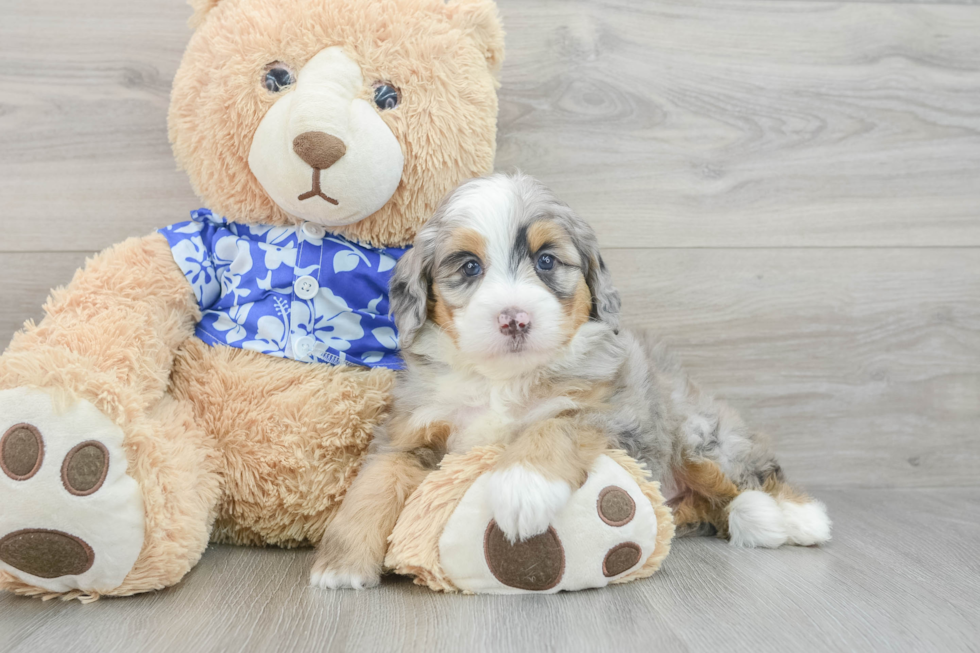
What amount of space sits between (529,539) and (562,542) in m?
0.06

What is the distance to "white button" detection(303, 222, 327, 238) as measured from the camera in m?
1.82

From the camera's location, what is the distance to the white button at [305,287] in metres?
1.79

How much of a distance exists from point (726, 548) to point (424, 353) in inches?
34.4

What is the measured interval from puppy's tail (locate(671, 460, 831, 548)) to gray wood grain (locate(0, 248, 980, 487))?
0.55 metres

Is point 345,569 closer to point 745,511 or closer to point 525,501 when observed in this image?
point 525,501

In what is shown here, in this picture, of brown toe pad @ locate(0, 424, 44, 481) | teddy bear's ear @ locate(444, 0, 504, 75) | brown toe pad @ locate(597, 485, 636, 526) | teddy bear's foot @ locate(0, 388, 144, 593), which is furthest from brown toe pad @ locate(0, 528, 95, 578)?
teddy bear's ear @ locate(444, 0, 504, 75)

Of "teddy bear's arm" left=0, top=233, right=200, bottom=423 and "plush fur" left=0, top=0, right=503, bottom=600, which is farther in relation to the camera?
"plush fur" left=0, top=0, right=503, bottom=600

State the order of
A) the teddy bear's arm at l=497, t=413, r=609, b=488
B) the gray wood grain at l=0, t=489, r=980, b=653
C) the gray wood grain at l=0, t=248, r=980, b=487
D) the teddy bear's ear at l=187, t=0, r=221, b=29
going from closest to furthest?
the gray wood grain at l=0, t=489, r=980, b=653 → the teddy bear's arm at l=497, t=413, r=609, b=488 → the teddy bear's ear at l=187, t=0, r=221, b=29 → the gray wood grain at l=0, t=248, r=980, b=487

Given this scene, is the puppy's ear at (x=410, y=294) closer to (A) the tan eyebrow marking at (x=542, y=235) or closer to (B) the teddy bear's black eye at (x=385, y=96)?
(A) the tan eyebrow marking at (x=542, y=235)

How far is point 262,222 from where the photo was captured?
185cm

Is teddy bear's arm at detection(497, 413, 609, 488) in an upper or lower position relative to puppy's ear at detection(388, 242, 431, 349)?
lower

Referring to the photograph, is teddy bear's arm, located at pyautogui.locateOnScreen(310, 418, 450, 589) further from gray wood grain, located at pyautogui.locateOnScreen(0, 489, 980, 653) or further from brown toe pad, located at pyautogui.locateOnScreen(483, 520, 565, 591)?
brown toe pad, located at pyautogui.locateOnScreen(483, 520, 565, 591)

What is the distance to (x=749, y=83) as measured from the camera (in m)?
2.37

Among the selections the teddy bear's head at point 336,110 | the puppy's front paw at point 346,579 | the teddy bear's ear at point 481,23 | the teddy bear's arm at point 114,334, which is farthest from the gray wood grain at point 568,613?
the teddy bear's ear at point 481,23
